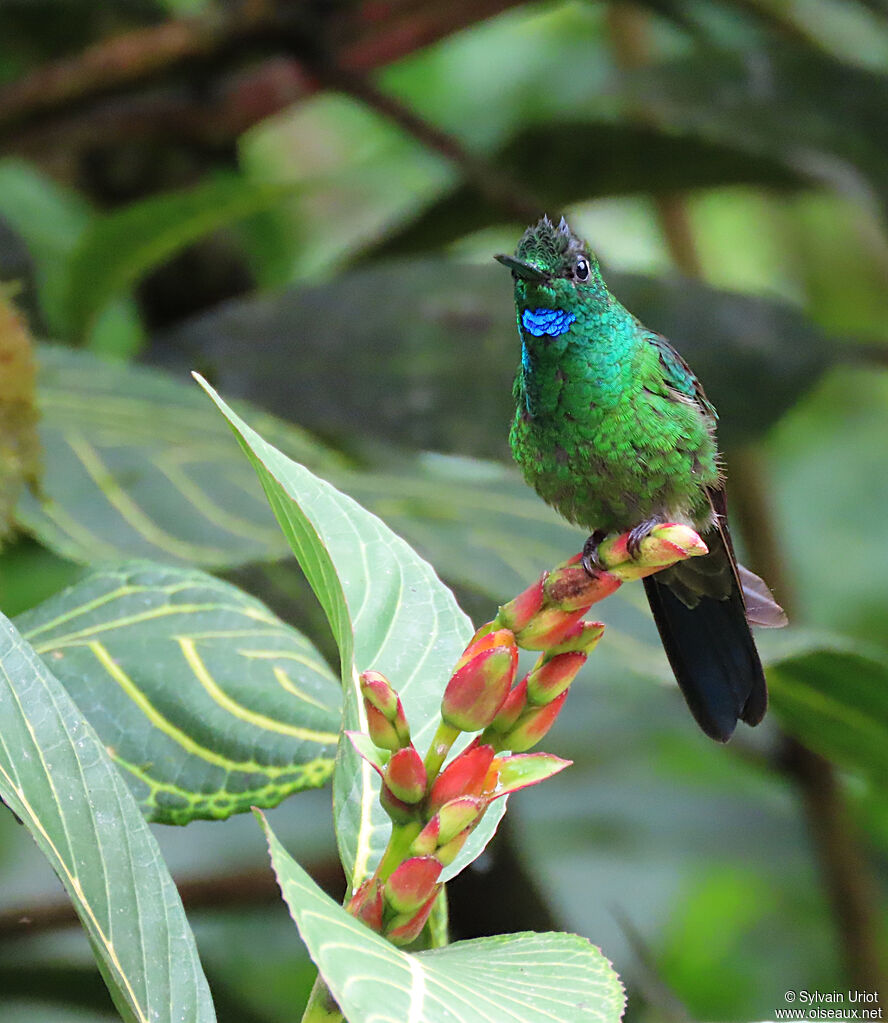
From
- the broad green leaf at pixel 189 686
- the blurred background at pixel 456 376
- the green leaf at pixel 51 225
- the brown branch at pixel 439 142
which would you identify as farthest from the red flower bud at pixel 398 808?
the green leaf at pixel 51 225

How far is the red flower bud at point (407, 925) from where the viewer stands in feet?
2.55

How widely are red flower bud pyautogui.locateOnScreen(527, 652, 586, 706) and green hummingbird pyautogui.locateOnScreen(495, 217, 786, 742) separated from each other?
1.35 feet

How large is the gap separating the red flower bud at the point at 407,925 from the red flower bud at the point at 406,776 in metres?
0.06

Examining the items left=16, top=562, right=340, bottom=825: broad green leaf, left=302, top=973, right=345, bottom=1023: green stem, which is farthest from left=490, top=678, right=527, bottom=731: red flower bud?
left=16, top=562, right=340, bottom=825: broad green leaf

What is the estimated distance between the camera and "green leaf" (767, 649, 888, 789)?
58.3 inches

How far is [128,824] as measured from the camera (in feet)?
3.00

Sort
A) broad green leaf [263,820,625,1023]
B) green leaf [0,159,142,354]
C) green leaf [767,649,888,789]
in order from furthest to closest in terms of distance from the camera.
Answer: green leaf [0,159,142,354]
green leaf [767,649,888,789]
broad green leaf [263,820,625,1023]

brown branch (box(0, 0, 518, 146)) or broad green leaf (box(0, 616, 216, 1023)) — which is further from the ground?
brown branch (box(0, 0, 518, 146))

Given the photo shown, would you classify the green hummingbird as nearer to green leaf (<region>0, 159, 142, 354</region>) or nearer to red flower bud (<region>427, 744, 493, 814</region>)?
red flower bud (<region>427, 744, 493, 814</region>)

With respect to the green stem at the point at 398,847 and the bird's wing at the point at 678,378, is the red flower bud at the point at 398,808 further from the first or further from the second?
the bird's wing at the point at 678,378

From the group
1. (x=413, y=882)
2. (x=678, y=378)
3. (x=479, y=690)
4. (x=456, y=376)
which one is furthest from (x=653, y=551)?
(x=456, y=376)

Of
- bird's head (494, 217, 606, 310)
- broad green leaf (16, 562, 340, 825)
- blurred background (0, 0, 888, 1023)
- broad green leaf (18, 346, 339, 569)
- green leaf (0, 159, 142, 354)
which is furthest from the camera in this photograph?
green leaf (0, 159, 142, 354)

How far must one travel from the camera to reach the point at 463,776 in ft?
2.55

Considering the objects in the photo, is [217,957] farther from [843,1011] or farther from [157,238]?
[157,238]
